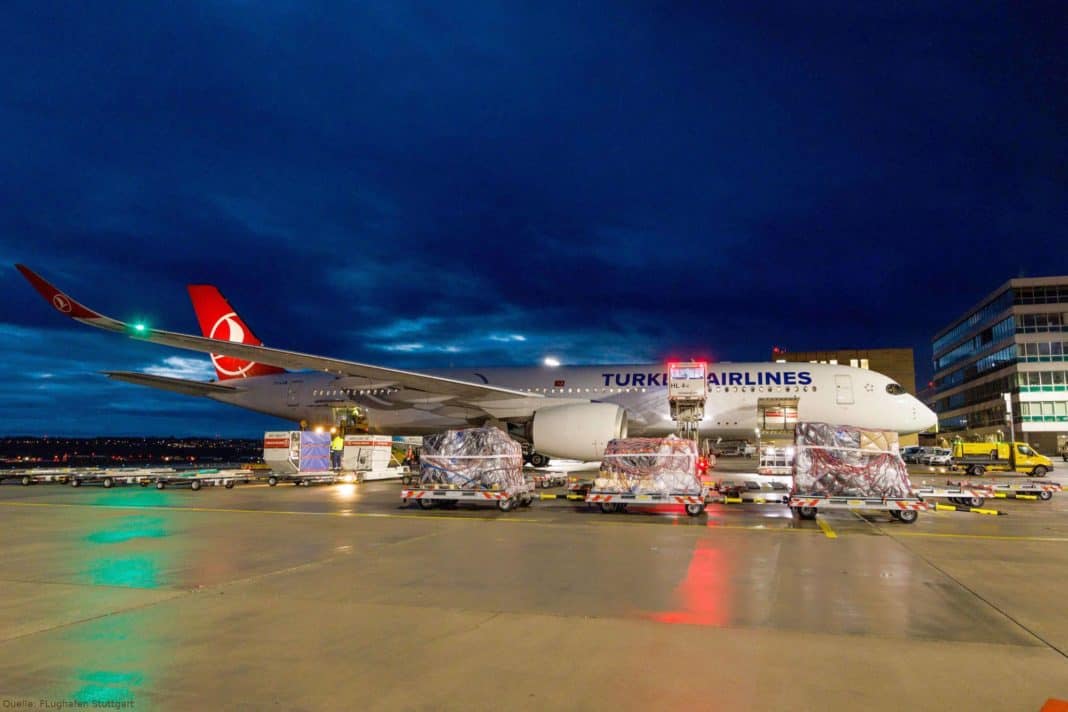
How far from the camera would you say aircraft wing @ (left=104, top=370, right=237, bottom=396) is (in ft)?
74.8

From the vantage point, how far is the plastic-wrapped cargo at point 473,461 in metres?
14.2

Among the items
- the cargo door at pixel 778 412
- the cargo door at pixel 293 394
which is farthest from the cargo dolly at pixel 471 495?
the cargo door at pixel 293 394

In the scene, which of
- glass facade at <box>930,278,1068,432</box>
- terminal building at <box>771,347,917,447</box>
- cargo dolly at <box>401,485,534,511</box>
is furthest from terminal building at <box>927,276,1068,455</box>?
cargo dolly at <box>401,485,534,511</box>

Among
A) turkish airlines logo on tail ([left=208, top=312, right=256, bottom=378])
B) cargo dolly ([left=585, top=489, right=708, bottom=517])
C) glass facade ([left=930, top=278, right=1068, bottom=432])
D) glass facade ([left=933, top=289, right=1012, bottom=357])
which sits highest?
glass facade ([left=933, top=289, right=1012, bottom=357])

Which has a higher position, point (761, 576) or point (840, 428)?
point (840, 428)

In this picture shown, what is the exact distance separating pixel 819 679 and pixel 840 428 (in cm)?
924

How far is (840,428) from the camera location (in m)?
12.6

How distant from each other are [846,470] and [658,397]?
1182 centimetres

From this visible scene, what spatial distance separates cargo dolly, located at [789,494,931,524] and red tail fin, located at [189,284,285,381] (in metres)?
23.4

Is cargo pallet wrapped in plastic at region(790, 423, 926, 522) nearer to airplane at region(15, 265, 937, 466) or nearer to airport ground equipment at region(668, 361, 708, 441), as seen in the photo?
airplane at region(15, 265, 937, 466)

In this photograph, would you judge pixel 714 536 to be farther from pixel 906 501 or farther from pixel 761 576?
pixel 906 501

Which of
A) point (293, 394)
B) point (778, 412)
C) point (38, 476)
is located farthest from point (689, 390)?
point (38, 476)

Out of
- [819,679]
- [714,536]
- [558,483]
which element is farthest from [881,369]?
[819,679]

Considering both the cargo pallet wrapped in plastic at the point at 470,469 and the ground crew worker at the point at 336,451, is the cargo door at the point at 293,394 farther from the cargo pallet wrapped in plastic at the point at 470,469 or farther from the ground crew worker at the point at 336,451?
the cargo pallet wrapped in plastic at the point at 470,469
